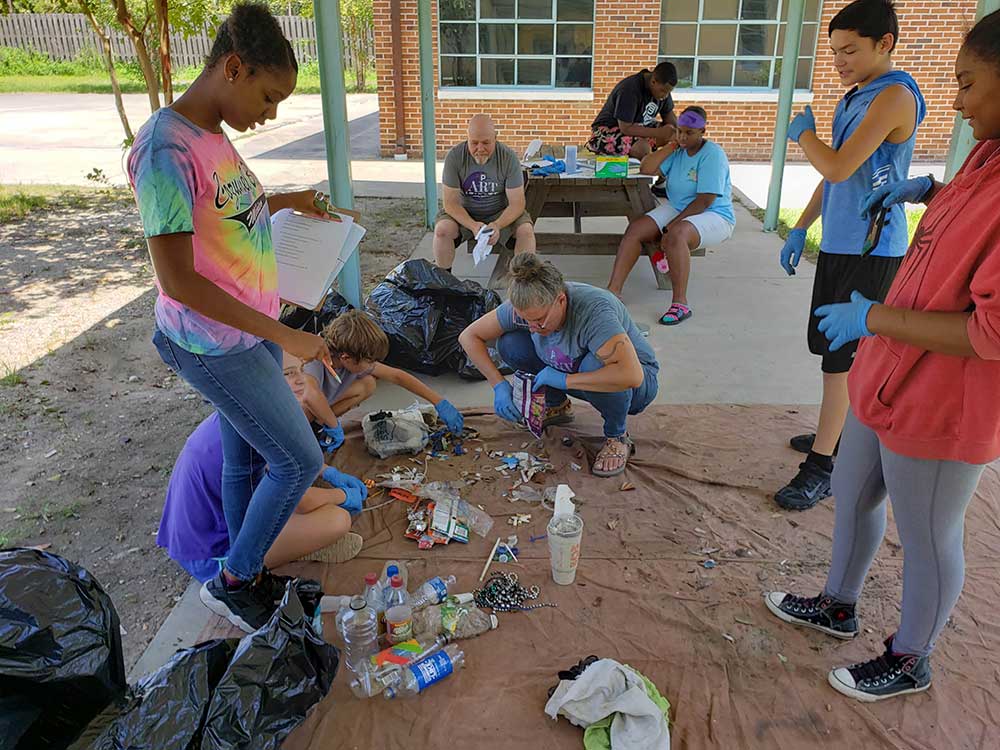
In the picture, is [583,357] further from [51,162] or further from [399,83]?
[51,162]

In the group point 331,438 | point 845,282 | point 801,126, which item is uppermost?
point 801,126

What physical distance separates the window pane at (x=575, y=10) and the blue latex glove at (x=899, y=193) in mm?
9004

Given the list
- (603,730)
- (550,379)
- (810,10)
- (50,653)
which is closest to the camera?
(50,653)

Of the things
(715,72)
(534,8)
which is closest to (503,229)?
(534,8)

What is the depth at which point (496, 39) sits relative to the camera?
10633mm

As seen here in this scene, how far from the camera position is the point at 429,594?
2.48 m

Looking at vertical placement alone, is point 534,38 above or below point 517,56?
above

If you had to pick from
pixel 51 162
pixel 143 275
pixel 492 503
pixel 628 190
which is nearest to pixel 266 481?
pixel 492 503

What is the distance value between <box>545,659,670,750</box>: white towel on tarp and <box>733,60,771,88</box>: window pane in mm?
10424

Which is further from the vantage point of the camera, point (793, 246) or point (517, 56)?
point (517, 56)

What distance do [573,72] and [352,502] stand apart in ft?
30.7

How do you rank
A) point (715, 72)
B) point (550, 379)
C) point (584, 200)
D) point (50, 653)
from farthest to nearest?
point (715, 72) < point (584, 200) < point (550, 379) < point (50, 653)

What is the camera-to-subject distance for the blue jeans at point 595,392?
3.22 m

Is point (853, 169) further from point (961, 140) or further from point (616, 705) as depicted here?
point (961, 140)
